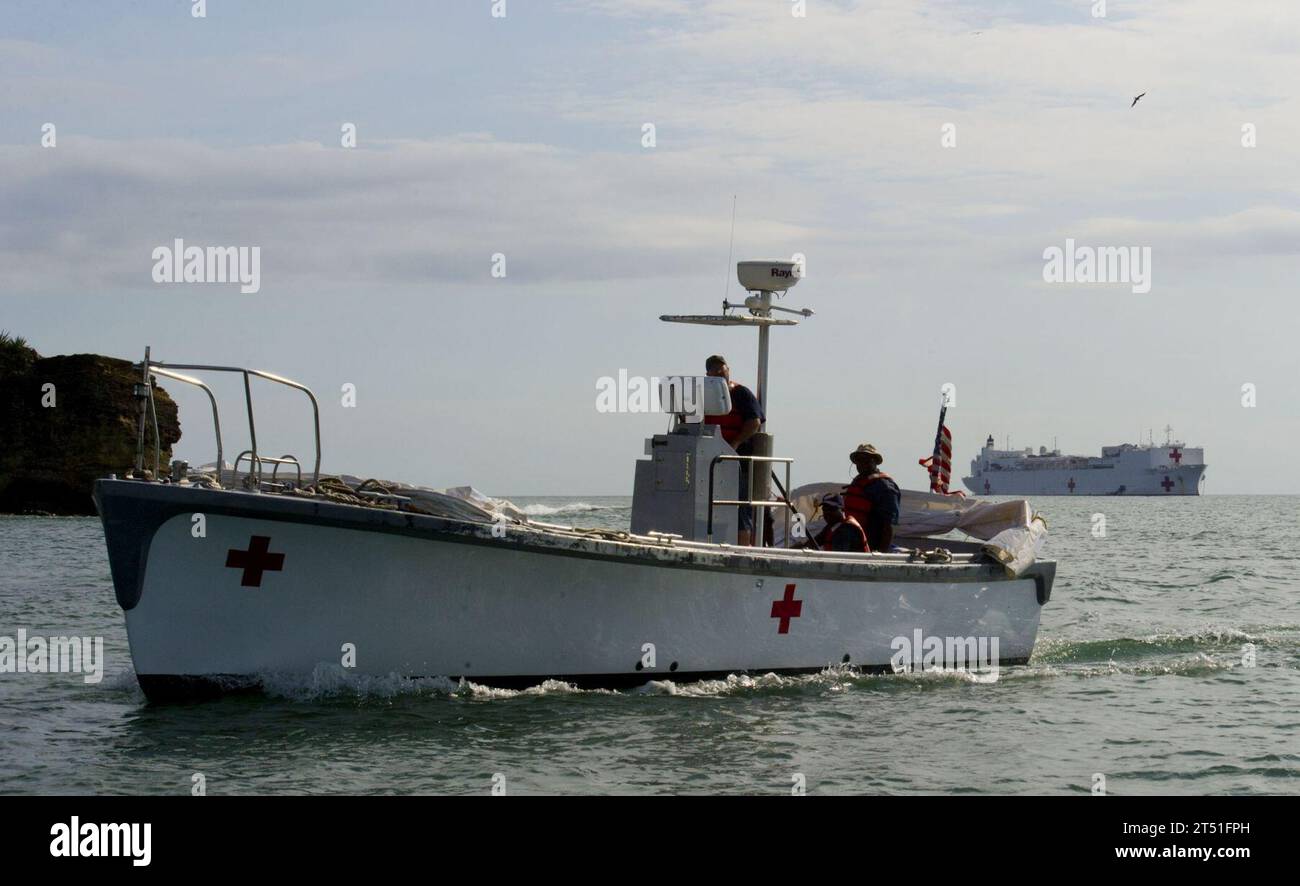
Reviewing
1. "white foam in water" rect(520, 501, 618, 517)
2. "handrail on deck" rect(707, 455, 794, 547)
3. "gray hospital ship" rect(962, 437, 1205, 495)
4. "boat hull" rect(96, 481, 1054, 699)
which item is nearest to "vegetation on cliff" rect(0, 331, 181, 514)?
"white foam in water" rect(520, 501, 618, 517)

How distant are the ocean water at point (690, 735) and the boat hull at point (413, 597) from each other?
226 millimetres

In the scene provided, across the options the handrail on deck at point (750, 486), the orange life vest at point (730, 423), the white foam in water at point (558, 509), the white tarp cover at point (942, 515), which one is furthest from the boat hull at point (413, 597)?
the white foam in water at point (558, 509)

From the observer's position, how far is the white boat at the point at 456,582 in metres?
10.7

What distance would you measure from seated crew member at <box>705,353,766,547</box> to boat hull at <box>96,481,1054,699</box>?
119 cm

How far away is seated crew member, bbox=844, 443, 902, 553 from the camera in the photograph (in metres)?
14.5

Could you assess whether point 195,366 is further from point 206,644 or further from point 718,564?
point 718,564

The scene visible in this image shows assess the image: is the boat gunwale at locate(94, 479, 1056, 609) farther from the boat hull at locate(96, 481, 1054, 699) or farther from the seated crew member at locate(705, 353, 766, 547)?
the seated crew member at locate(705, 353, 766, 547)

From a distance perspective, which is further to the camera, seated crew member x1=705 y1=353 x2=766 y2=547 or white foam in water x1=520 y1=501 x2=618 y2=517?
white foam in water x1=520 y1=501 x2=618 y2=517

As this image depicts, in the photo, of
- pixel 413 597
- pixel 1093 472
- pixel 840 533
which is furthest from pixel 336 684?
pixel 1093 472

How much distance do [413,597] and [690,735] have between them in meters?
2.30

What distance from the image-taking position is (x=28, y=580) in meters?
25.6
